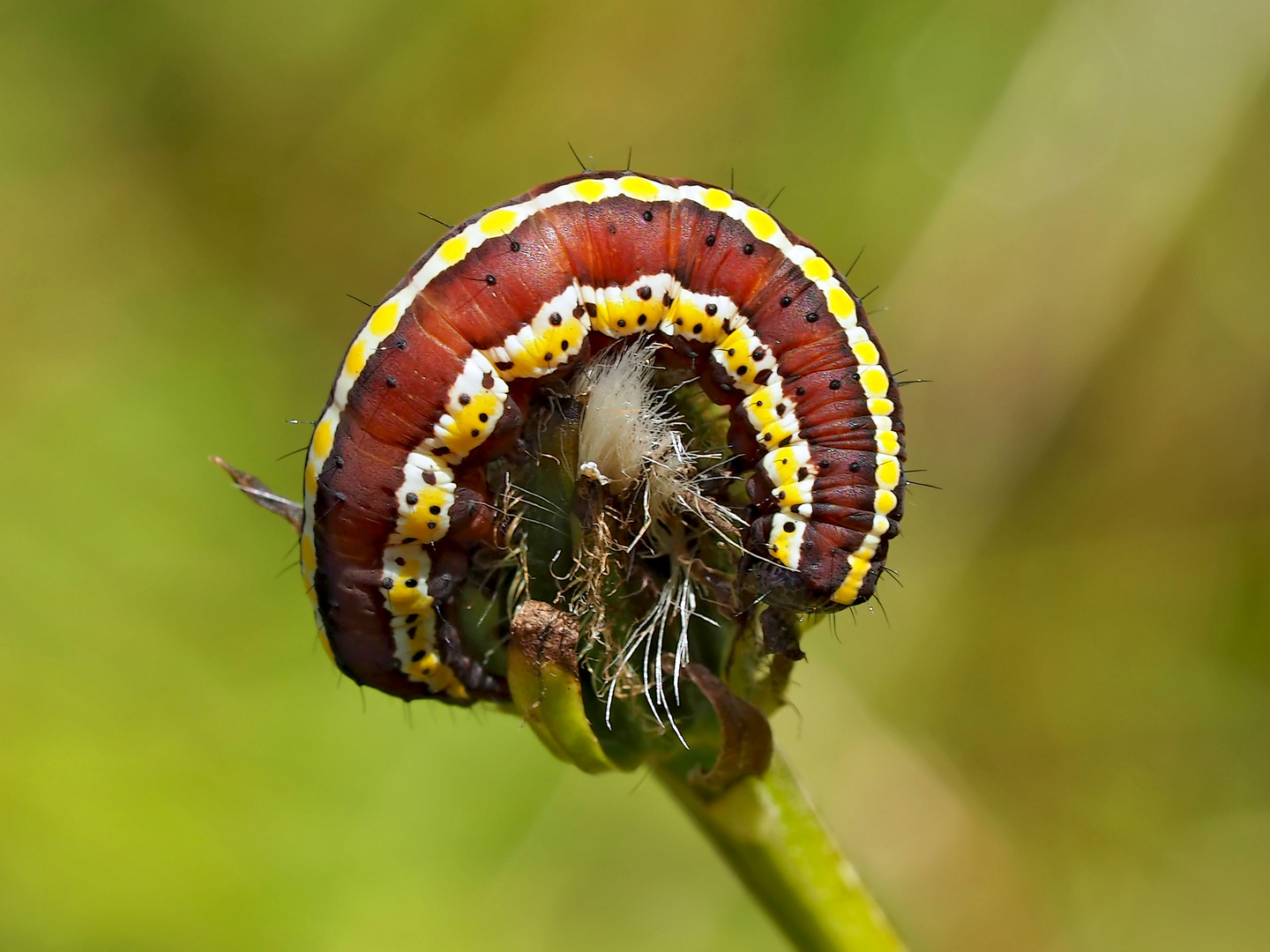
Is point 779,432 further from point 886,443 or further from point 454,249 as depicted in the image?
point 454,249

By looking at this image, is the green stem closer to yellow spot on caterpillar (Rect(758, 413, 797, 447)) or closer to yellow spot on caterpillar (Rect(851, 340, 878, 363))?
yellow spot on caterpillar (Rect(758, 413, 797, 447))

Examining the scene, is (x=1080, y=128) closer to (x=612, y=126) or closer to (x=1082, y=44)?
(x=1082, y=44)

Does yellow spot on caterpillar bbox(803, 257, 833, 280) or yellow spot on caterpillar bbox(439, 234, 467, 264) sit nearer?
yellow spot on caterpillar bbox(439, 234, 467, 264)

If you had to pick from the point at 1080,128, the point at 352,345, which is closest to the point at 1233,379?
the point at 1080,128

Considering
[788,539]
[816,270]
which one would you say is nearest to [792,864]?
[788,539]

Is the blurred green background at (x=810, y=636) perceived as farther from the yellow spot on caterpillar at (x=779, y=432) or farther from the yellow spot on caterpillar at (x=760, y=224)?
the yellow spot on caterpillar at (x=760, y=224)

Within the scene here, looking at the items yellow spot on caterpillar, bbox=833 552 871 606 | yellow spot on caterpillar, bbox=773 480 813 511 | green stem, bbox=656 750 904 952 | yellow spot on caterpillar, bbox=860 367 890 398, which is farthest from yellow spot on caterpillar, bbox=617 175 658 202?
green stem, bbox=656 750 904 952

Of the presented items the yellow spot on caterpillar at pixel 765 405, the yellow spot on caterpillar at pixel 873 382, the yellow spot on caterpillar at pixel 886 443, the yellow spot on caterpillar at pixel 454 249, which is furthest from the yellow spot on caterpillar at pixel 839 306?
the yellow spot on caterpillar at pixel 454 249
